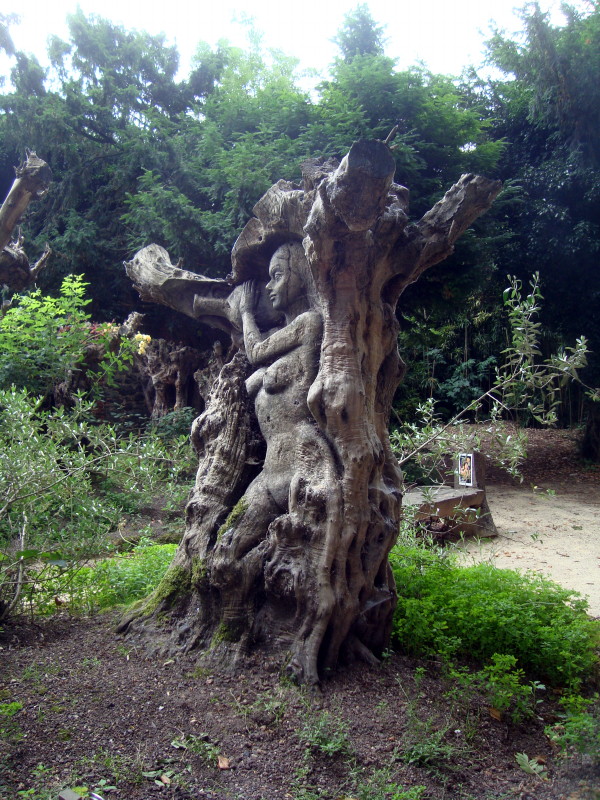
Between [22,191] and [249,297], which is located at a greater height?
[22,191]

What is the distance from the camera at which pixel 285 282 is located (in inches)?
160

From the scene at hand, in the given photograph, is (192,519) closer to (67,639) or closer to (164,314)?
(67,639)

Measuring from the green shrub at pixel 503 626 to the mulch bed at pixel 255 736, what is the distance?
244 mm

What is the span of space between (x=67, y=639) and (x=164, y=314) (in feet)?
26.3

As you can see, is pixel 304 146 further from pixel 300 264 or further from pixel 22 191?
pixel 22 191

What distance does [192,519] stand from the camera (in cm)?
383

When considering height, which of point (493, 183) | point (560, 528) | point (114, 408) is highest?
point (493, 183)

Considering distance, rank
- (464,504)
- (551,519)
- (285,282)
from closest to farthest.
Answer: (285,282), (464,504), (551,519)

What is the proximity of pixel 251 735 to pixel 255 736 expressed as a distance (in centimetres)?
2

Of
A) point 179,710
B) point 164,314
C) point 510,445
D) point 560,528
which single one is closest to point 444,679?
point 179,710

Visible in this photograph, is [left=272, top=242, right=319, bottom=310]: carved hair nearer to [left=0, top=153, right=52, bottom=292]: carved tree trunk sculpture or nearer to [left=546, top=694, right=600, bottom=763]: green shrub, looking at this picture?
[left=0, top=153, right=52, bottom=292]: carved tree trunk sculpture

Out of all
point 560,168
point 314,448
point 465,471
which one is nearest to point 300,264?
point 314,448

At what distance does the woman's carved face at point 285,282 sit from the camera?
4074 millimetres

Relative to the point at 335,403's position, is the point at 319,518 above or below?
below
